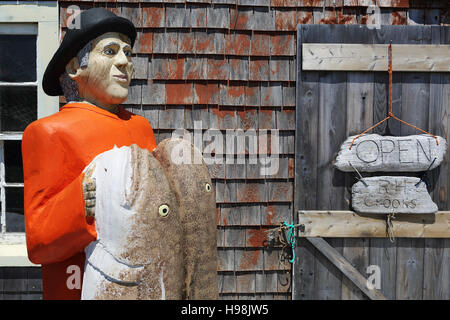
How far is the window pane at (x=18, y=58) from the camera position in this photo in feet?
8.28

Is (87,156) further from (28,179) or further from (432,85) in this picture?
(432,85)

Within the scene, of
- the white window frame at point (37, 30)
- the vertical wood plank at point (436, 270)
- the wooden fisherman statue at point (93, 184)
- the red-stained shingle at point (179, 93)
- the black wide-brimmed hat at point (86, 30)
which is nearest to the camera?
the wooden fisherman statue at point (93, 184)

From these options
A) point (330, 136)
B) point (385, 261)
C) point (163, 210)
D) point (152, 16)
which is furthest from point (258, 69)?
point (385, 261)

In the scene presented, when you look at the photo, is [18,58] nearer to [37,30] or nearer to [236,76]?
[37,30]

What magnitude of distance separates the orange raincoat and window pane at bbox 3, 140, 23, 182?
151 centimetres

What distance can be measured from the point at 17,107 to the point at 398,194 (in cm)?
302

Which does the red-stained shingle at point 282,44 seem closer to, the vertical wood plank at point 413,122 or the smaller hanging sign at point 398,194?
the vertical wood plank at point 413,122

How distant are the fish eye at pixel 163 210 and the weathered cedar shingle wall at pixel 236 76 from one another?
138 cm

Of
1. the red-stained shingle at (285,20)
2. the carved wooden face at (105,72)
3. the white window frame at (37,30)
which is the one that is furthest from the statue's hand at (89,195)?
the red-stained shingle at (285,20)

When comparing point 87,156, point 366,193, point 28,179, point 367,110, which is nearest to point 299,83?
point 367,110

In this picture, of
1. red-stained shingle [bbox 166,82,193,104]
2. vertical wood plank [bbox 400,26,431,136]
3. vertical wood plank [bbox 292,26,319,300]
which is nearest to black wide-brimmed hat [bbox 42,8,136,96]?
red-stained shingle [bbox 166,82,193,104]

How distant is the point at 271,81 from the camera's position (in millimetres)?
2586

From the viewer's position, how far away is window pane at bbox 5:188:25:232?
2578 mm

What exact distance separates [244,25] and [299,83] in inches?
24.3
